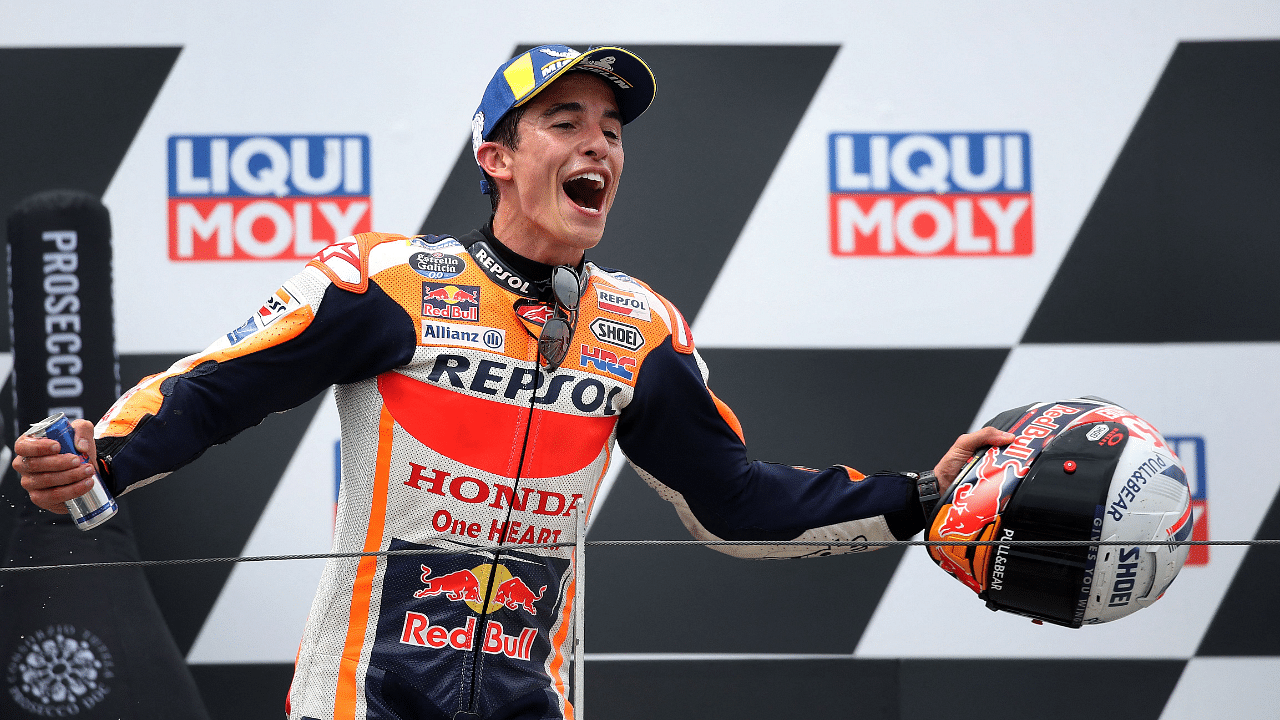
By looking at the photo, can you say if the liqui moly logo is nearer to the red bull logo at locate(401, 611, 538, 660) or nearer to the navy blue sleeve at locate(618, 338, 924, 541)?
the navy blue sleeve at locate(618, 338, 924, 541)

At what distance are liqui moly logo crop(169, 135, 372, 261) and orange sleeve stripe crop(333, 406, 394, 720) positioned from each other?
0.92 meters

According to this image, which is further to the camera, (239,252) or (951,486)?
(239,252)

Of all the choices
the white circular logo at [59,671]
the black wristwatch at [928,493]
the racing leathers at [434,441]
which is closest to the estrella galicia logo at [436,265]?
the racing leathers at [434,441]

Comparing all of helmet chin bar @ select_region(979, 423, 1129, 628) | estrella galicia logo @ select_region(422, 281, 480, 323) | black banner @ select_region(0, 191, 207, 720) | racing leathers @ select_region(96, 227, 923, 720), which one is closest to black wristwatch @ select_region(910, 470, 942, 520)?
helmet chin bar @ select_region(979, 423, 1129, 628)

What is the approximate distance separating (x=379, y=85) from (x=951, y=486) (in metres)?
1.35

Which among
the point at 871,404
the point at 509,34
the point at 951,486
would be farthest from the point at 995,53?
the point at 951,486

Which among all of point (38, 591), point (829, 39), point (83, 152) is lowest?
point (38, 591)

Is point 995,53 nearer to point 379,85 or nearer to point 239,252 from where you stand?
point 379,85

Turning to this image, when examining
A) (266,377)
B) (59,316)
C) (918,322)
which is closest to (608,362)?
(266,377)

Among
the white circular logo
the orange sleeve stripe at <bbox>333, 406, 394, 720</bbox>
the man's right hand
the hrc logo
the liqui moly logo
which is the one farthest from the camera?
the liqui moly logo

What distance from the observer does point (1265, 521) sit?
7.30ft

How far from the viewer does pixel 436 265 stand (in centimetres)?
140

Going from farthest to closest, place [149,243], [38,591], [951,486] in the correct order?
[149,243] → [38,591] → [951,486]

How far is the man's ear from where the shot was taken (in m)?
1.46
